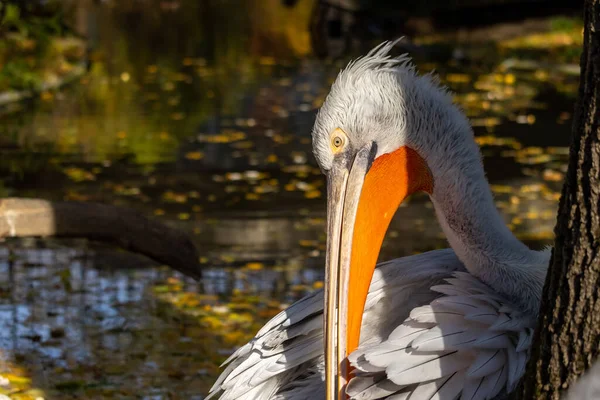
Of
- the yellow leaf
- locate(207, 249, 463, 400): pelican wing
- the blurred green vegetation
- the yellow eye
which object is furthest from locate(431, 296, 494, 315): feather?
the blurred green vegetation

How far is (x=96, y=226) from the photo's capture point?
5.51 meters

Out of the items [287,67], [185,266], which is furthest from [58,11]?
[185,266]

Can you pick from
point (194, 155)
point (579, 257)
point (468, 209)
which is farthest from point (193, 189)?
point (579, 257)

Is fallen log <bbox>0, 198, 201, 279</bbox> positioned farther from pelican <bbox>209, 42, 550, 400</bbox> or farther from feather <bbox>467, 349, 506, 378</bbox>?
feather <bbox>467, 349, 506, 378</bbox>

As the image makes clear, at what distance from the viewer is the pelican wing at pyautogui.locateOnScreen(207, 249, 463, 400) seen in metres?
3.26

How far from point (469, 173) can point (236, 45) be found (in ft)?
49.8

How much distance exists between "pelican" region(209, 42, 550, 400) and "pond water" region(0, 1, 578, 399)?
178 centimetres

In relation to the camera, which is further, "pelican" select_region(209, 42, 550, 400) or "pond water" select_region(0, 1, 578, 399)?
"pond water" select_region(0, 1, 578, 399)

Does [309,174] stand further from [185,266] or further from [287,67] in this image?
[287,67]

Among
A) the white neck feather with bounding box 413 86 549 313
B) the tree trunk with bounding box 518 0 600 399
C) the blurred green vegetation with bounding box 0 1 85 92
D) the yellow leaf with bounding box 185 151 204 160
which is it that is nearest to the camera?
the tree trunk with bounding box 518 0 600 399

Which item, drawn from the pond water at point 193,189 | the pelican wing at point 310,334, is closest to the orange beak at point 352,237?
the pelican wing at point 310,334

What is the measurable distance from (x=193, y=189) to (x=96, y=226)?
10.9 feet

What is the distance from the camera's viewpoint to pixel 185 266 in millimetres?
5648

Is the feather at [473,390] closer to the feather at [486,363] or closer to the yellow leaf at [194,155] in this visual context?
the feather at [486,363]
